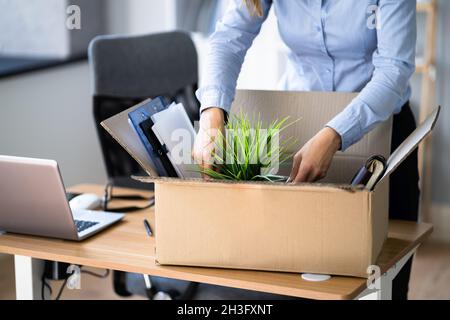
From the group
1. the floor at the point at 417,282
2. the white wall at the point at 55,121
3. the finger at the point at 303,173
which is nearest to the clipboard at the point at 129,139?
the finger at the point at 303,173

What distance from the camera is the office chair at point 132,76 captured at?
9.24 feet

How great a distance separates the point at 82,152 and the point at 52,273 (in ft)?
6.69

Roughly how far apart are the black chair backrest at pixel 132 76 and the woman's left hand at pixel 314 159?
1.31m

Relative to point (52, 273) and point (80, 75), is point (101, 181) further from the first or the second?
point (52, 273)

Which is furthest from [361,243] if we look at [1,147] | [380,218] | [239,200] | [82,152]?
[82,152]

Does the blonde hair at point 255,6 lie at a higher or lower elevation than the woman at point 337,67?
higher

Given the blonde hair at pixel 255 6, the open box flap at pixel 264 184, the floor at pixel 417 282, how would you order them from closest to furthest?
1. the open box flap at pixel 264 184
2. the blonde hair at pixel 255 6
3. the floor at pixel 417 282

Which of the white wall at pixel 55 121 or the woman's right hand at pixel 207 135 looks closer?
the woman's right hand at pixel 207 135

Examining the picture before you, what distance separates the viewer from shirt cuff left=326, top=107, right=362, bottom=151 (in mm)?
1653

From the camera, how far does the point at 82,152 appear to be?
3.84 m

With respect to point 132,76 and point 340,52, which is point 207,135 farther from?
point 132,76

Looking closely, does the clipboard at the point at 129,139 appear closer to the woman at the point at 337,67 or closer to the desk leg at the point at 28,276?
the woman at the point at 337,67

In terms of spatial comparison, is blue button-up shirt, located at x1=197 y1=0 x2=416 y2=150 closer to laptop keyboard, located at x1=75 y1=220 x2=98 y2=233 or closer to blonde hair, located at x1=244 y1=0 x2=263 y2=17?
blonde hair, located at x1=244 y1=0 x2=263 y2=17

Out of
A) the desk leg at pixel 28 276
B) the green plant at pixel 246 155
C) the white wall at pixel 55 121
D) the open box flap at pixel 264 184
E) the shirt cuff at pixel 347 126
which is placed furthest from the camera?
the white wall at pixel 55 121
